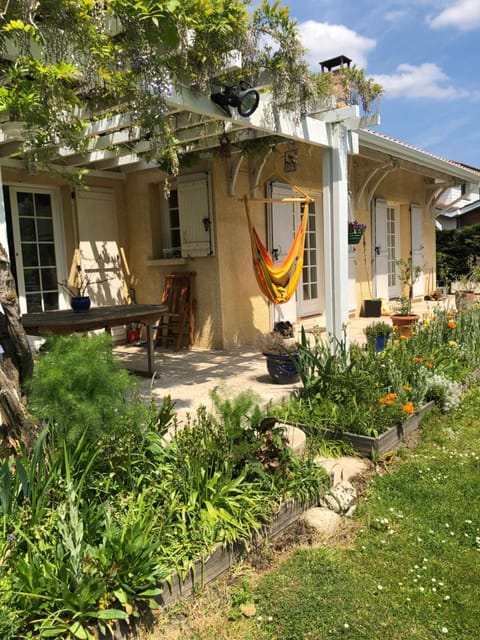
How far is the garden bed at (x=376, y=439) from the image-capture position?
2.88 m

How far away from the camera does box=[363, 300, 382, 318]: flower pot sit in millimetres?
8102

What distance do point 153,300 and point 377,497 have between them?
14.4 feet

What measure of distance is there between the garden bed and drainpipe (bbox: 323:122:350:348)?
110 cm

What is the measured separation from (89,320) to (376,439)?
220cm

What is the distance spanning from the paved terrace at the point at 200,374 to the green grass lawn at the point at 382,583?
131 cm

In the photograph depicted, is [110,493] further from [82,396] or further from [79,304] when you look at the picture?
[79,304]

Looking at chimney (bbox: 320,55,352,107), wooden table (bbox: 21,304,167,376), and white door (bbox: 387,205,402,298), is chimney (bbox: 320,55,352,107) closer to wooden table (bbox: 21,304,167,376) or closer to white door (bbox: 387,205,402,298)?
wooden table (bbox: 21,304,167,376)

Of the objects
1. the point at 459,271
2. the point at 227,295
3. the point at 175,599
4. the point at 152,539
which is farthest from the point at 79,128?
the point at 459,271

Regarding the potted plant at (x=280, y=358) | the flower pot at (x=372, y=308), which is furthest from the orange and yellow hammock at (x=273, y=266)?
the flower pot at (x=372, y=308)

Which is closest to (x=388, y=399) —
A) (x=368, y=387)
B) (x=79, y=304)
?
(x=368, y=387)

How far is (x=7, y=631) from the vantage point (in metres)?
1.39

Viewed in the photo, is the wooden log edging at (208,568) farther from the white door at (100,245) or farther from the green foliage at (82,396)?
the white door at (100,245)

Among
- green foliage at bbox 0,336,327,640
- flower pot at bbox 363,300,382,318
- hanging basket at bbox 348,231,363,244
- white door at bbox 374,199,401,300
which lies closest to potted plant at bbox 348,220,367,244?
hanging basket at bbox 348,231,363,244

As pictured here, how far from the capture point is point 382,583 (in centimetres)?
189
